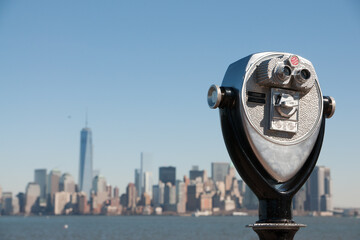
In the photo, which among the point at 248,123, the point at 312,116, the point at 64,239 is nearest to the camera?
the point at 248,123

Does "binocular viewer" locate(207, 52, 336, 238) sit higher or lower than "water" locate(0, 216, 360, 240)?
higher

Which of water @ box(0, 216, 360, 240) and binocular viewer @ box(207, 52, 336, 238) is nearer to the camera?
binocular viewer @ box(207, 52, 336, 238)

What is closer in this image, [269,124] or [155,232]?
[269,124]

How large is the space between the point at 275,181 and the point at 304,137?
0.65 metres

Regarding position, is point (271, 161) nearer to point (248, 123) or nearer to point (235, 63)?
point (248, 123)

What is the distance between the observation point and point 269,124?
7062 millimetres

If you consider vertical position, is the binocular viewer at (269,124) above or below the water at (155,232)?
above

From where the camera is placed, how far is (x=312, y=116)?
7434 millimetres

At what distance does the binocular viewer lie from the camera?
6.96 meters

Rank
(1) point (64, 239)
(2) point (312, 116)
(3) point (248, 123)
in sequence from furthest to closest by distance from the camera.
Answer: (1) point (64, 239) < (2) point (312, 116) < (3) point (248, 123)

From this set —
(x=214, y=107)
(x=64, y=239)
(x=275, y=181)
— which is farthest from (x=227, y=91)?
(x=64, y=239)

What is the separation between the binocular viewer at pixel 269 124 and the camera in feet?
22.9

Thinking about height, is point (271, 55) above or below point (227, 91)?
above

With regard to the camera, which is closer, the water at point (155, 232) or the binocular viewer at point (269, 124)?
the binocular viewer at point (269, 124)
